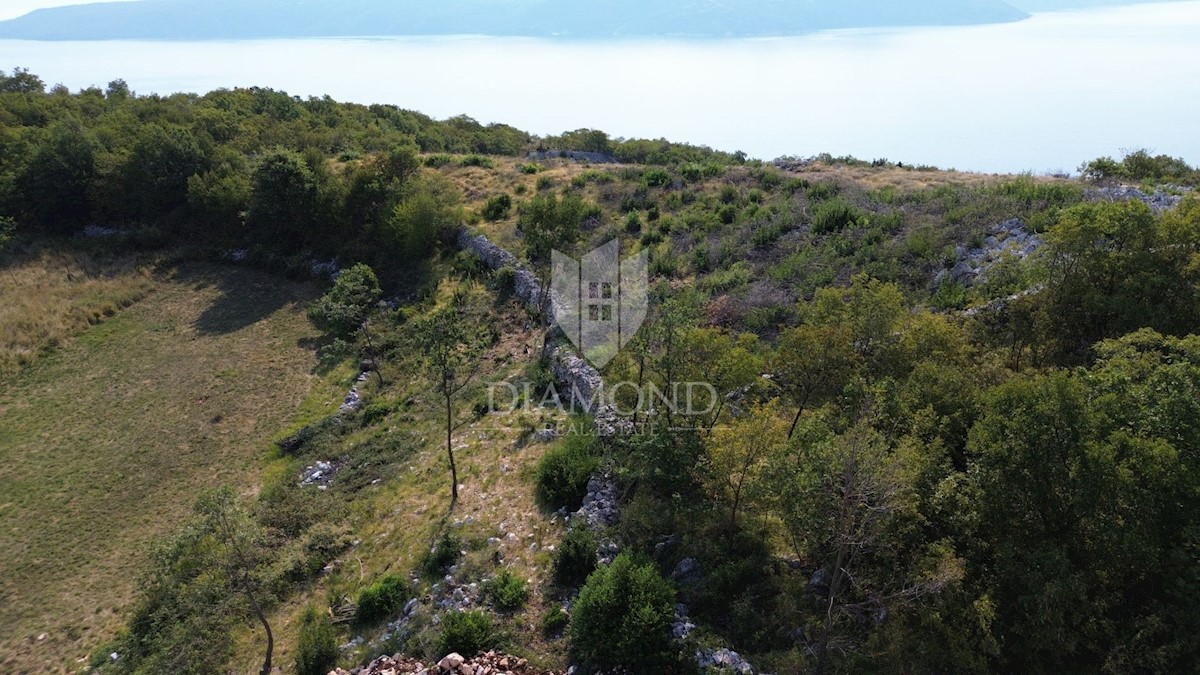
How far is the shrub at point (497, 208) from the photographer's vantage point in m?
35.6

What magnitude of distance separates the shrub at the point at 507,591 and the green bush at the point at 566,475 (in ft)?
8.45

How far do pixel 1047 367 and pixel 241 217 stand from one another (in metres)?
39.2

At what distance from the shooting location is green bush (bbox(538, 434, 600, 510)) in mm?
15531

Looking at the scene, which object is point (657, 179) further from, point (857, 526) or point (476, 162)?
point (857, 526)

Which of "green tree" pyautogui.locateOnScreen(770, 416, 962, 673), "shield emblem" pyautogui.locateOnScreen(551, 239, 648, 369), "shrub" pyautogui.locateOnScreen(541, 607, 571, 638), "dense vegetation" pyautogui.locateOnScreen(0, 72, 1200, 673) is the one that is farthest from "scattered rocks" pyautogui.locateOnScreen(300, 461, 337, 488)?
"green tree" pyautogui.locateOnScreen(770, 416, 962, 673)

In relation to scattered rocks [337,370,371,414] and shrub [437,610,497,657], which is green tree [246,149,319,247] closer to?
scattered rocks [337,370,371,414]

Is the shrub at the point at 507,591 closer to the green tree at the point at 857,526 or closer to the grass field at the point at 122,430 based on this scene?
the green tree at the point at 857,526

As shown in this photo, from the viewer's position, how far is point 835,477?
9.72m

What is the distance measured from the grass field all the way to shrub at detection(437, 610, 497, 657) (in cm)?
950

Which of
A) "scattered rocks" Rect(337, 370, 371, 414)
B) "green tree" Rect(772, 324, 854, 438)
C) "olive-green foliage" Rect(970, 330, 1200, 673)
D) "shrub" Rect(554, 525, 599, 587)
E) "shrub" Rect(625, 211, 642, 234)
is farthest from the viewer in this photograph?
"shrub" Rect(625, 211, 642, 234)

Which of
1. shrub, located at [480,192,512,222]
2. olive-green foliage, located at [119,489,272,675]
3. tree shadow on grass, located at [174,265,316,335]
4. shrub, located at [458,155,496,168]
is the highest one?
shrub, located at [458,155,496,168]

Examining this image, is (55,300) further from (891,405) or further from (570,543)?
(891,405)

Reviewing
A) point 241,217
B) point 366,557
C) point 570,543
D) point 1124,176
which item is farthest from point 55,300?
point 1124,176

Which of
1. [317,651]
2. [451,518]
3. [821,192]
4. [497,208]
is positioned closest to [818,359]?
[451,518]
